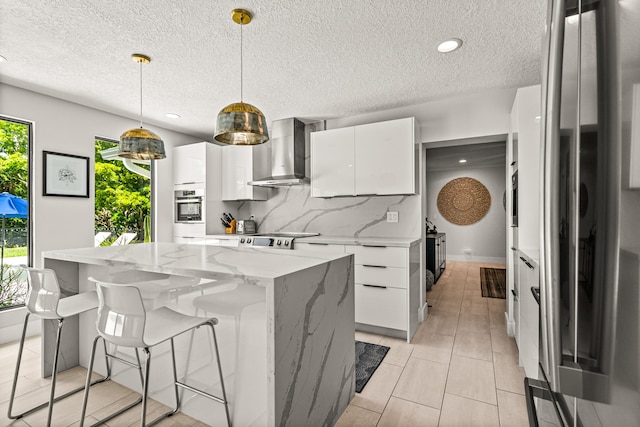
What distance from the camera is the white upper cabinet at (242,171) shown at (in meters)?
4.20

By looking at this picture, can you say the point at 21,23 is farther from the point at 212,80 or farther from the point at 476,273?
the point at 476,273

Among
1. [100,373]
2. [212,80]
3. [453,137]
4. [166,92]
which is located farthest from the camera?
[453,137]

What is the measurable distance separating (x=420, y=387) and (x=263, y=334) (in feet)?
4.12

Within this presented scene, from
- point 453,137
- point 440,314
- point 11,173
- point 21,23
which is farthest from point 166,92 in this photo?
point 440,314

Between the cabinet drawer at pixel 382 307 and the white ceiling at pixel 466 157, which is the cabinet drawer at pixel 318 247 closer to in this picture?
the cabinet drawer at pixel 382 307

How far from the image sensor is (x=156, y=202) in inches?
165

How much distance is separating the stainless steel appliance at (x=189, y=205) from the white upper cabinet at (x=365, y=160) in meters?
1.62

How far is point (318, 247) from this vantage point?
10.7 feet

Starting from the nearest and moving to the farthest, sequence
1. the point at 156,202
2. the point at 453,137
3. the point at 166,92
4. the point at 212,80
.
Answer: the point at 212,80 → the point at 166,92 → the point at 453,137 → the point at 156,202

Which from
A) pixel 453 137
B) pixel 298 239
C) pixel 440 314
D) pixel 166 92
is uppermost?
pixel 166 92

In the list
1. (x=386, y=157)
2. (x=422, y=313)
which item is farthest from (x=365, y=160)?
(x=422, y=313)

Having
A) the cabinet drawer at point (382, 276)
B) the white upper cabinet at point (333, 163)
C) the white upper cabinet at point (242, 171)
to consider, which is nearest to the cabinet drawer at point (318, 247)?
the cabinet drawer at point (382, 276)

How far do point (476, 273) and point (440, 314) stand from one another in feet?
8.84

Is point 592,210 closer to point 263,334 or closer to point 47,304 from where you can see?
point 263,334
